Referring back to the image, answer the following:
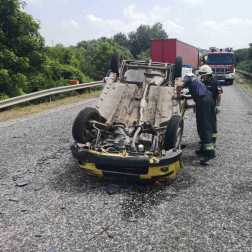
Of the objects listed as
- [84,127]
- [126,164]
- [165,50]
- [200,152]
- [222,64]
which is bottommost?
[200,152]

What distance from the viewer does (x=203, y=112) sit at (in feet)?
15.8

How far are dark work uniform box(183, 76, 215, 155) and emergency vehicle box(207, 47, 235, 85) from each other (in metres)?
15.7

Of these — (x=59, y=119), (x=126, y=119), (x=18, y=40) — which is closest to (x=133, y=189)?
(x=126, y=119)

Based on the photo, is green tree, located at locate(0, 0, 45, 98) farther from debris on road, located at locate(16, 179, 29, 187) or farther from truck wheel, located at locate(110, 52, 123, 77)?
debris on road, located at locate(16, 179, 29, 187)

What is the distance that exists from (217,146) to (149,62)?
280 centimetres

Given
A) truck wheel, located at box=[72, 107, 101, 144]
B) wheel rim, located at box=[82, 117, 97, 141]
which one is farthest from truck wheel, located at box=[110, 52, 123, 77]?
wheel rim, located at box=[82, 117, 97, 141]

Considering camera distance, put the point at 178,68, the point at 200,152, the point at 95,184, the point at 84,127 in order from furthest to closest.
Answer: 1. the point at 178,68
2. the point at 200,152
3. the point at 84,127
4. the point at 95,184

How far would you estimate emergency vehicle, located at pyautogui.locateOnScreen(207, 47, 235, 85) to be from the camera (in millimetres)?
19250

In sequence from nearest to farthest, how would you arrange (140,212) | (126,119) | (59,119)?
(140,212) → (126,119) → (59,119)

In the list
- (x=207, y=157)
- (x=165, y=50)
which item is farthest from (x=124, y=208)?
(x=165, y=50)

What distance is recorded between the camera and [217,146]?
5.79m

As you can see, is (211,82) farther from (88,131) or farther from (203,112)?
(88,131)

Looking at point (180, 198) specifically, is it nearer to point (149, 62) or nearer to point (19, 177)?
point (19, 177)

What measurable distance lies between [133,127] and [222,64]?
674 inches
